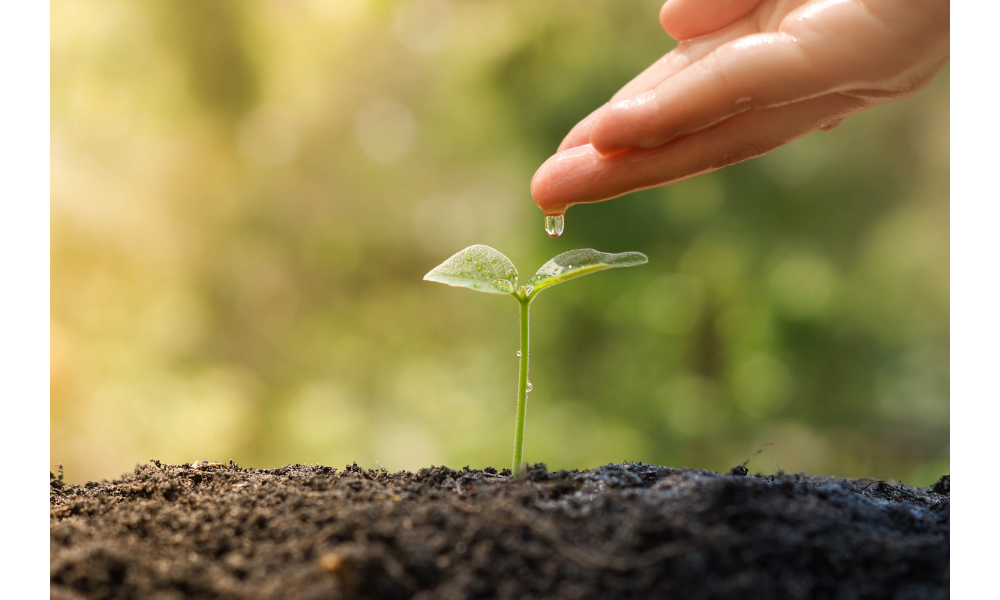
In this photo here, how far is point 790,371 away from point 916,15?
2.46m

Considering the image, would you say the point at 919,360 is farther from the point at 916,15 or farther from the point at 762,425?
the point at 916,15

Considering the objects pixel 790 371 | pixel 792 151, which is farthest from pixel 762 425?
pixel 792 151

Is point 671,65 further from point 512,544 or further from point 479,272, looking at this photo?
point 512,544

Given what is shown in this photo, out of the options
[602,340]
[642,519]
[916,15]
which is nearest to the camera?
[642,519]

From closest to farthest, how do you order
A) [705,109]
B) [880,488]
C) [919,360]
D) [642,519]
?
1. [642,519]
2. [705,109]
3. [880,488]
4. [919,360]

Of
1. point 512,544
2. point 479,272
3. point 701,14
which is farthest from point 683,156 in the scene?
point 512,544

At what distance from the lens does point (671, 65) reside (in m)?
1.20

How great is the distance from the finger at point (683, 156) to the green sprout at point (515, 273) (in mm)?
213

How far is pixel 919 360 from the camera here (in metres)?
2.95

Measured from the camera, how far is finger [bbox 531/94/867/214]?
1.08 meters

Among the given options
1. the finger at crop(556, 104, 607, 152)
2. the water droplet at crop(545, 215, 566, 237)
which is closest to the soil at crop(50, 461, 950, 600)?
the water droplet at crop(545, 215, 566, 237)

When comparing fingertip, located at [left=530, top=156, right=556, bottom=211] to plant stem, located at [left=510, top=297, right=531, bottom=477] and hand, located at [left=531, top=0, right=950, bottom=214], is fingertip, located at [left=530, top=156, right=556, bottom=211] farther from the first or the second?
plant stem, located at [left=510, top=297, right=531, bottom=477]

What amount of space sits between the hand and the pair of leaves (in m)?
0.23

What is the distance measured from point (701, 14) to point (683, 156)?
37cm
